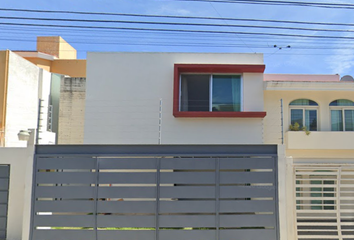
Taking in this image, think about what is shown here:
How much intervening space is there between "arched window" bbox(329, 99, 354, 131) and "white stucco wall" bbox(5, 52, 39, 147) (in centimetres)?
1110

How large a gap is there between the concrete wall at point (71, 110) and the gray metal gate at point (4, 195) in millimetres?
4418

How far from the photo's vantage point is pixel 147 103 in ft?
Answer: 28.9

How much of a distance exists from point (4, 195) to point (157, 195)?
3.67 meters

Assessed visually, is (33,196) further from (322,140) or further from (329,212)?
(322,140)

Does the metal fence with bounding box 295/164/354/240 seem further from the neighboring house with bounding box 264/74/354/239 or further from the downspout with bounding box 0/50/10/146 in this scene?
the downspout with bounding box 0/50/10/146

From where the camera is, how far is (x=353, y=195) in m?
5.71

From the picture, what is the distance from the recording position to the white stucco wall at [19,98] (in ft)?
29.4

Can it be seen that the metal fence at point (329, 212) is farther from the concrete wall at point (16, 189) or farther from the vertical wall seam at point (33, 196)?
the concrete wall at point (16, 189)

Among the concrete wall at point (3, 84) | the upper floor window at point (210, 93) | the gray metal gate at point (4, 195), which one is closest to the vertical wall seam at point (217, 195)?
the upper floor window at point (210, 93)

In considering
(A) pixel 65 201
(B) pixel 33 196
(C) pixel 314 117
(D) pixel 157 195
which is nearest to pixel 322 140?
(C) pixel 314 117

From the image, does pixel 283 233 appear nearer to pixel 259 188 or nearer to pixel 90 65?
pixel 259 188

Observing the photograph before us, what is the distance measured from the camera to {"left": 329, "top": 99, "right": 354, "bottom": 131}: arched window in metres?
9.75

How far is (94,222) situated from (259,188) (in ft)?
11.3

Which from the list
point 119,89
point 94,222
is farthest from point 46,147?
point 119,89
